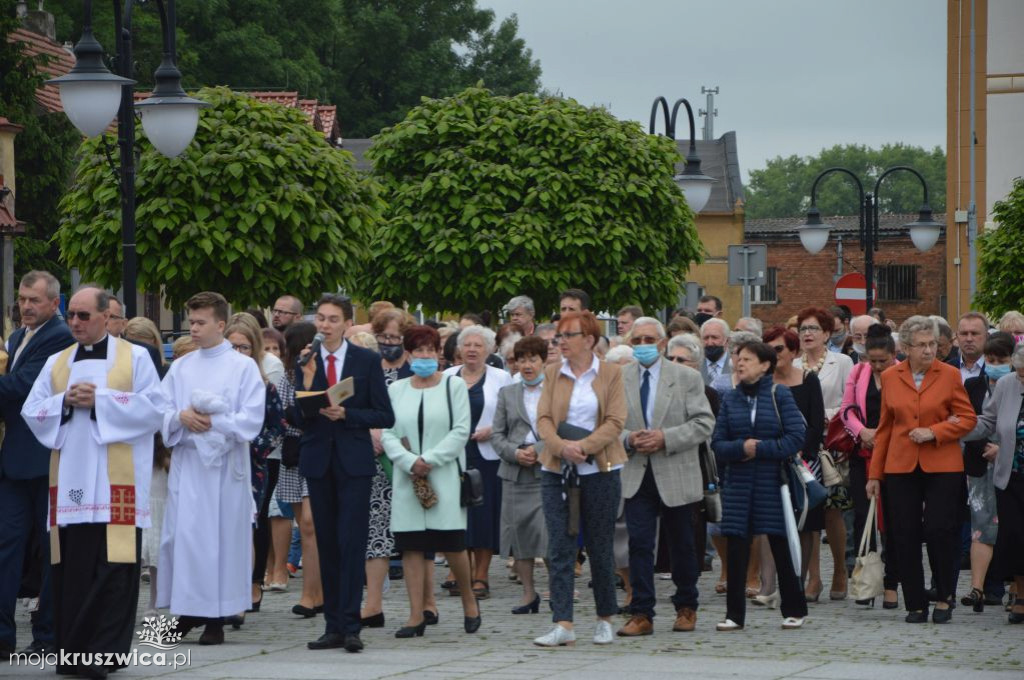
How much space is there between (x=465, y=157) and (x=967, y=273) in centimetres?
2368

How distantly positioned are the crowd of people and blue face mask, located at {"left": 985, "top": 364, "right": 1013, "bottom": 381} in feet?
0.07

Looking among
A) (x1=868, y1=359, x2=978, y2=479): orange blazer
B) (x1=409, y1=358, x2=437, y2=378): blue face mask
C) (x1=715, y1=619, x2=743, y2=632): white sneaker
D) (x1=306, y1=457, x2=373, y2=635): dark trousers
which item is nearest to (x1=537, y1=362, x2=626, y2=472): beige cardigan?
(x1=409, y1=358, x2=437, y2=378): blue face mask

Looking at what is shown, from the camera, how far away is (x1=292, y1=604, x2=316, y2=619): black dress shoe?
471 inches

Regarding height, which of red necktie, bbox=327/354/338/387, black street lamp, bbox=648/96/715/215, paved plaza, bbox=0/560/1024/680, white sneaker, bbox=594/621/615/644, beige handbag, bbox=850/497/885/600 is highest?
black street lamp, bbox=648/96/715/215

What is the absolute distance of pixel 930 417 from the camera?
38.4 ft

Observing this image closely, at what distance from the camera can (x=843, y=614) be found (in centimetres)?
1220

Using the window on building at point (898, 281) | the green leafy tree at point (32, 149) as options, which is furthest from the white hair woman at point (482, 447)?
the window on building at point (898, 281)

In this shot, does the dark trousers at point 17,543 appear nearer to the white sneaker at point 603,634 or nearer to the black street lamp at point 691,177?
the white sneaker at point 603,634

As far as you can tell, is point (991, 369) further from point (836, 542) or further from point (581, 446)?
point (581, 446)

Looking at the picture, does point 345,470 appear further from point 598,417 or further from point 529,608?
point 529,608

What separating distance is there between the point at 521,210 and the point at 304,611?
15862mm

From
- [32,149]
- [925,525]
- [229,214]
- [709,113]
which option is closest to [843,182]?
[709,113]

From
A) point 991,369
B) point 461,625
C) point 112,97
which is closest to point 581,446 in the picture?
point 461,625

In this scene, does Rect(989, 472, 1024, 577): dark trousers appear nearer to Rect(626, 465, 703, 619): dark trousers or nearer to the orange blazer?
the orange blazer
